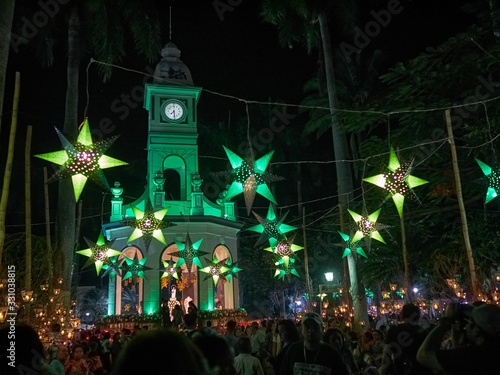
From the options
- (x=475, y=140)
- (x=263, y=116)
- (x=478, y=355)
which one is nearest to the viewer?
(x=478, y=355)

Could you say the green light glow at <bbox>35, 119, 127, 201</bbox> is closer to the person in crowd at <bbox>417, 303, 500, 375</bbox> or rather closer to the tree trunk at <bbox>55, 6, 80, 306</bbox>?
the tree trunk at <bbox>55, 6, 80, 306</bbox>

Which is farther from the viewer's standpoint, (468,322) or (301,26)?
(301,26)

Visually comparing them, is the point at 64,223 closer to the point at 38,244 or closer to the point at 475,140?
the point at 38,244

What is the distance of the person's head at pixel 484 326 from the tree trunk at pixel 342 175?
1351 centimetres

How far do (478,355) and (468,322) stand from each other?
11.4 inches

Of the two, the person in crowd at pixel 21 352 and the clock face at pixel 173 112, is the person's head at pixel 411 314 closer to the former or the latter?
the person in crowd at pixel 21 352

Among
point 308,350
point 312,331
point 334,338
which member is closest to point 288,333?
point 334,338

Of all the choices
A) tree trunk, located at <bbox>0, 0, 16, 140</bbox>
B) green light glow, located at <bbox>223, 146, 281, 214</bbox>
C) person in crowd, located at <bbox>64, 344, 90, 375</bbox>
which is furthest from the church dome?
person in crowd, located at <bbox>64, 344, 90, 375</bbox>

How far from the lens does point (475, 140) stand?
1439 cm

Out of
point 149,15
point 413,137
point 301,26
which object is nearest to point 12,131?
point 149,15

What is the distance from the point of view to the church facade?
94.6 feet

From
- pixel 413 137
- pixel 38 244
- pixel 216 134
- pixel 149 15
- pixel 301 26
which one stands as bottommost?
pixel 38 244

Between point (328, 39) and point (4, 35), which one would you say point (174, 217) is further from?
point (4, 35)

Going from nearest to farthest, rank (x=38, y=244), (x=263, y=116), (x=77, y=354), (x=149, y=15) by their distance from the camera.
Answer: (x=77, y=354) < (x=38, y=244) < (x=149, y=15) < (x=263, y=116)
